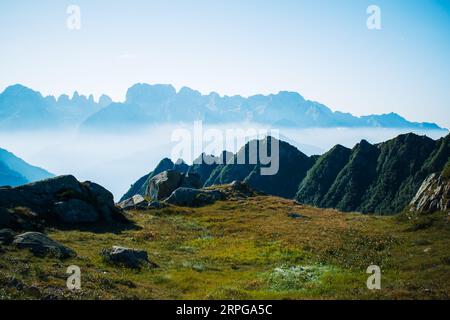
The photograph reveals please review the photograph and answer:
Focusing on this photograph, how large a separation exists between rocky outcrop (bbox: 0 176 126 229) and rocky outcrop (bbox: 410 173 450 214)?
3909 cm

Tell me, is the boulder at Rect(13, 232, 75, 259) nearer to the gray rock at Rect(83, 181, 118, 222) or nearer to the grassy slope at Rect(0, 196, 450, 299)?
the grassy slope at Rect(0, 196, 450, 299)

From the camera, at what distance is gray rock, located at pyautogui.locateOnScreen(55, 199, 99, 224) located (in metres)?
51.1

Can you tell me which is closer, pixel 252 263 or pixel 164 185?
pixel 252 263

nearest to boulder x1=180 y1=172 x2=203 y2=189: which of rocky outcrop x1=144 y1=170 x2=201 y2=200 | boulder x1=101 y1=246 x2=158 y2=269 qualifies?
rocky outcrop x1=144 y1=170 x2=201 y2=200

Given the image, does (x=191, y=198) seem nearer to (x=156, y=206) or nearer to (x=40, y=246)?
(x=156, y=206)

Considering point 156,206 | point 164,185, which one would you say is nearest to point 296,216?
point 156,206

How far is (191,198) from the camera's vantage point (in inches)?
3342

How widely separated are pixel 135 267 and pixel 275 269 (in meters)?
10.6

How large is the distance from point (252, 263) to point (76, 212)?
27.0 m

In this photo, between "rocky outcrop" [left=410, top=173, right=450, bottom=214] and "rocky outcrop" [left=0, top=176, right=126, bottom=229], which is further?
"rocky outcrop" [left=0, top=176, right=126, bottom=229]

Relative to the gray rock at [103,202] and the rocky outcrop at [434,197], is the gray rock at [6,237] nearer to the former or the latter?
the gray rock at [103,202]

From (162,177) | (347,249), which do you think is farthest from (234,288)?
(162,177)

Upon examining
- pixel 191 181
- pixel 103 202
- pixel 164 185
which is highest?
pixel 103 202

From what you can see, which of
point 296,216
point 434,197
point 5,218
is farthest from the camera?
point 296,216
